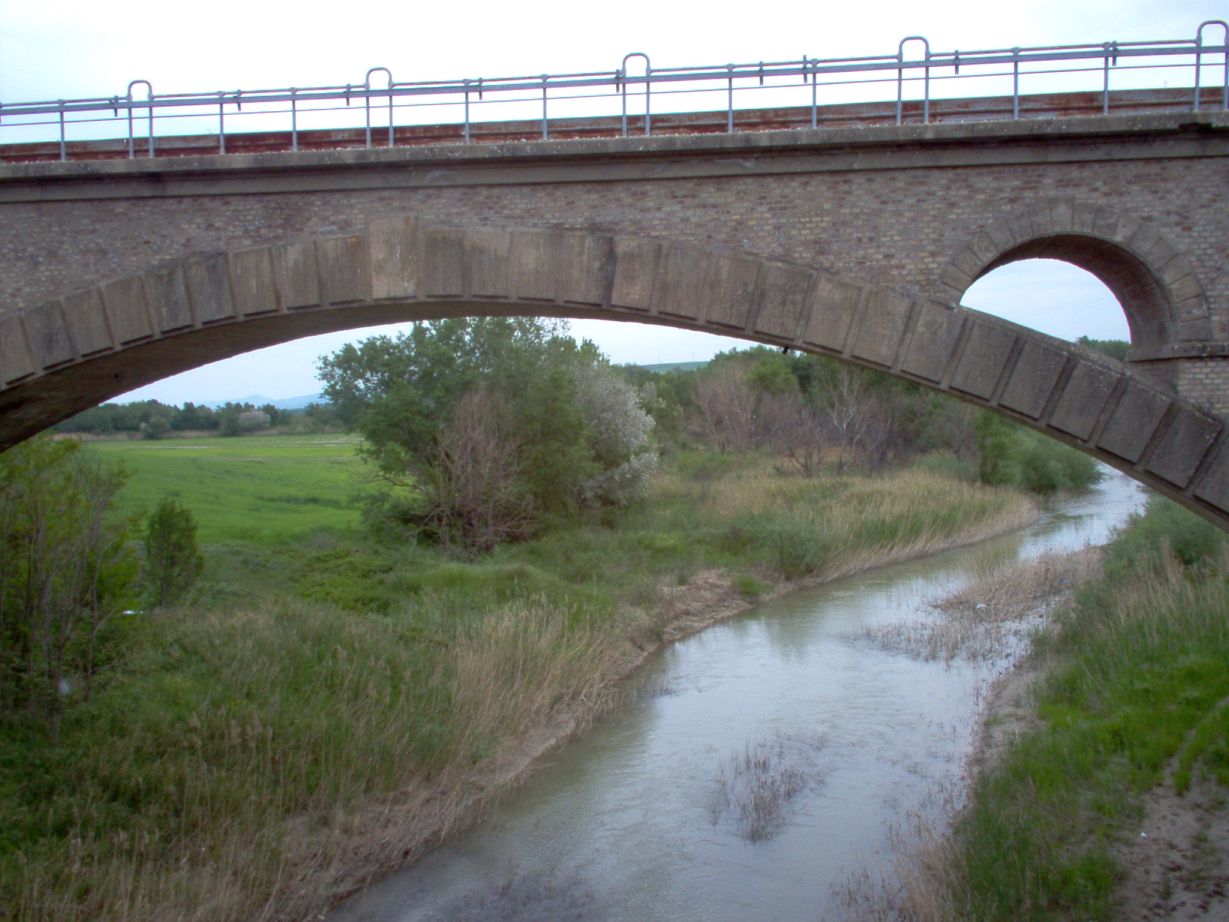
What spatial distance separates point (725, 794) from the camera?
12633 mm

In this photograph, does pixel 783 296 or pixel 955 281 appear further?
pixel 783 296

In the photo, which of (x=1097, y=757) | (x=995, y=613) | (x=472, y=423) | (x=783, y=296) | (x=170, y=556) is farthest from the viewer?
(x=472, y=423)

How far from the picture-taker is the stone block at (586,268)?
10094mm

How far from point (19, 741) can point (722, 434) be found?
33.5 meters

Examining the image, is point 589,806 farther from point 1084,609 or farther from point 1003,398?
point 1084,609

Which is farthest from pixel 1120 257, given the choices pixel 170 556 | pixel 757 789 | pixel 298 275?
pixel 170 556

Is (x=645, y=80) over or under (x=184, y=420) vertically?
over

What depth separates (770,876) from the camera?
1091 centimetres

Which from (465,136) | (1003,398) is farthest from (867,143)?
(465,136)

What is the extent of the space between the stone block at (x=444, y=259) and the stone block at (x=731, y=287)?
7.12 ft

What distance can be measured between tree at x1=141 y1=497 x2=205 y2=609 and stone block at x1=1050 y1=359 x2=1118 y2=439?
467 inches

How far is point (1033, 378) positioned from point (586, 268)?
12.4ft

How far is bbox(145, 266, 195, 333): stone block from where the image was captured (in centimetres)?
1059

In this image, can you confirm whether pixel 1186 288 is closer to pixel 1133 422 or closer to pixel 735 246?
pixel 1133 422
